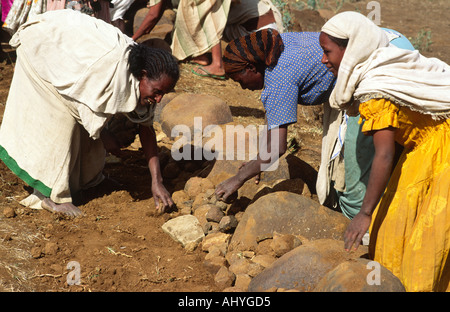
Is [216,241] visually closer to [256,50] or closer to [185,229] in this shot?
[185,229]

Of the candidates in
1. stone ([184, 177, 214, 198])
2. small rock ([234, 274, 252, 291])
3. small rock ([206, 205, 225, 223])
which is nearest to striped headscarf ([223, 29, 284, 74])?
small rock ([206, 205, 225, 223])

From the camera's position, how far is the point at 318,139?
603 centimetres

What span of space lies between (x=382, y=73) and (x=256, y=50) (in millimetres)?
1002

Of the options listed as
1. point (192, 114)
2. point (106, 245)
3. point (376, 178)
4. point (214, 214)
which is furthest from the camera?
point (192, 114)

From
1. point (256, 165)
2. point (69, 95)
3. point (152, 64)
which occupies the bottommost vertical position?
point (256, 165)

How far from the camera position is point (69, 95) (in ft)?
12.7

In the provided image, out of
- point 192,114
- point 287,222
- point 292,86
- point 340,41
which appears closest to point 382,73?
point 340,41

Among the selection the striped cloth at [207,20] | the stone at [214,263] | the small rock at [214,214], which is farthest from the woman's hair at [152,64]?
the striped cloth at [207,20]

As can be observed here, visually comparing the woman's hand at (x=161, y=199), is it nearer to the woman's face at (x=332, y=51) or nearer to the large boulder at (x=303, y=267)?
the large boulder at (x=303, y=267)

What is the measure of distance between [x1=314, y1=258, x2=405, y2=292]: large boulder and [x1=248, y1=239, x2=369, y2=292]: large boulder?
0.15m

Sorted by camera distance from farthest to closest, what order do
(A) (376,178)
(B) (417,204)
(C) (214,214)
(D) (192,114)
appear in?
(D) (192,114)
(C) (214,214)
(B) (417,204)
(A) (376,178)

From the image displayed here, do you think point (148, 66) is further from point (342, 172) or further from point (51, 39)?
point (342, 172)

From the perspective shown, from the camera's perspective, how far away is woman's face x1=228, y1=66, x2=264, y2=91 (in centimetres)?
384

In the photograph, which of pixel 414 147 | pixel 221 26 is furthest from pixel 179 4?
pixel 414 147
